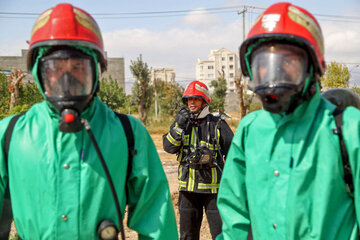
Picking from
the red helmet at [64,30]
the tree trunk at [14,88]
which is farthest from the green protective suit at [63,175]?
the tree trunk at [14,88]

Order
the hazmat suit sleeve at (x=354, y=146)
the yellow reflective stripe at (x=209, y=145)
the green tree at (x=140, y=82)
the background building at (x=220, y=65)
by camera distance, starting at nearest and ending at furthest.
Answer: the hazmat suit sleeve at (x=354, y=146), the yellow reflective stripe at (x=209, y=145), the green tree at (x=140, y=82), the background building at (x=220, y=65)

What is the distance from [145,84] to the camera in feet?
120

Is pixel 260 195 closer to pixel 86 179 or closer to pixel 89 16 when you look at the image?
pixel 86 179

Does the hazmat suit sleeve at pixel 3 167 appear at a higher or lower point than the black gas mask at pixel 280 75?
lower

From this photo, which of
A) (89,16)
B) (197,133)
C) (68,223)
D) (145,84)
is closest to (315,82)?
(89,16)

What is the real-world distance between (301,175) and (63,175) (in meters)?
1.28

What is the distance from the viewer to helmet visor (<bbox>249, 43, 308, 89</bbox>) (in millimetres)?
2002

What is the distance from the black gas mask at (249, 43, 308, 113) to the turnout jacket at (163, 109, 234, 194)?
2.51 m

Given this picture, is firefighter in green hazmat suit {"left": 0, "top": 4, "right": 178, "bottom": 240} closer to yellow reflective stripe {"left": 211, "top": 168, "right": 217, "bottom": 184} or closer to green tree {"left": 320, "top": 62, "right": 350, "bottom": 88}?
yellow reflective stripe {"left": 211, "top": 168, "right": 217, "bottom": 184}

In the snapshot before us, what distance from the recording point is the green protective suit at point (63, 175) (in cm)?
192

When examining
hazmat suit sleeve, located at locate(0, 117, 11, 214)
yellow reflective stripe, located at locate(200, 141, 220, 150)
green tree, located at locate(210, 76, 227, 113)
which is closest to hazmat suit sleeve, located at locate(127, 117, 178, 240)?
hazmat suit sleeve, located at locate(0, 117, 11, 214)

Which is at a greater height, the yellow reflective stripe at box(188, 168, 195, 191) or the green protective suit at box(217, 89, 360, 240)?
the green protective suit at box(217, 89, 360, 240)

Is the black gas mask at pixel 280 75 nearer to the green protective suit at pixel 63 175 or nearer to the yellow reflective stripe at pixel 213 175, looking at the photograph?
the green protective suit at pixel 63 175

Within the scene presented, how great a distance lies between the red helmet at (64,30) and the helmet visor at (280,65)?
3.12 feet
